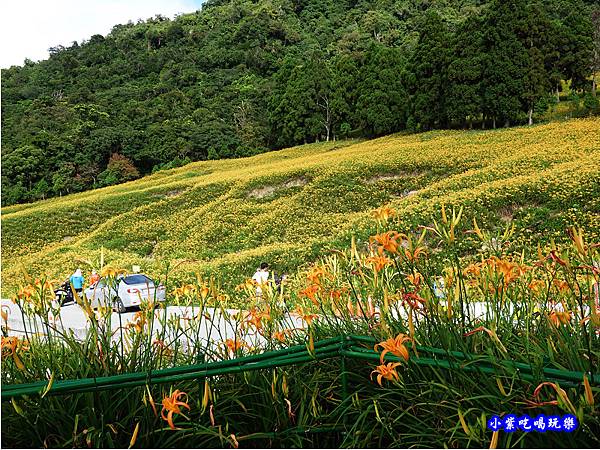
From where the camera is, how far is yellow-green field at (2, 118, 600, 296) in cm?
591

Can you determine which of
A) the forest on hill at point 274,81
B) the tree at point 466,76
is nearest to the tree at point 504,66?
the forest on hill at point 274,81

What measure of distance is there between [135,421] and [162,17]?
112ft

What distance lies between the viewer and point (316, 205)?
8.52m

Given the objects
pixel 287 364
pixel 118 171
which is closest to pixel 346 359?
pixel 287 364

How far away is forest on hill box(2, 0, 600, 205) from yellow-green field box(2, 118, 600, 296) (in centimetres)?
150

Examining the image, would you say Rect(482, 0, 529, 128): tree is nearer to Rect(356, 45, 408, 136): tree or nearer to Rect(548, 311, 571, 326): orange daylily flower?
Rect(356, 45, 408, 136): tree

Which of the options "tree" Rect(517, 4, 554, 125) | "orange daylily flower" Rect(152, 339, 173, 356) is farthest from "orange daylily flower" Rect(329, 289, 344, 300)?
A: "tree" Rect(517, 4, 554, 125)

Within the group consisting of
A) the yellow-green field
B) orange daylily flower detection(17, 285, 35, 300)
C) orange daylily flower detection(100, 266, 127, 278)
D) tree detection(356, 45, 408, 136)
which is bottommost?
the yellow-green field

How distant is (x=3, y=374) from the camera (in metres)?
0.97

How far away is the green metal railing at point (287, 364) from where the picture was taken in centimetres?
72

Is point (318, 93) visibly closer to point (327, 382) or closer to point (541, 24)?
point (541, 24)

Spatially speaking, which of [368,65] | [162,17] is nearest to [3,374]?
[368,65]

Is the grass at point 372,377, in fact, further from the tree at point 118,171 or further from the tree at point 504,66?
the tree at point 118,171

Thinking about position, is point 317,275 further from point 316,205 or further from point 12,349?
point 316,205
